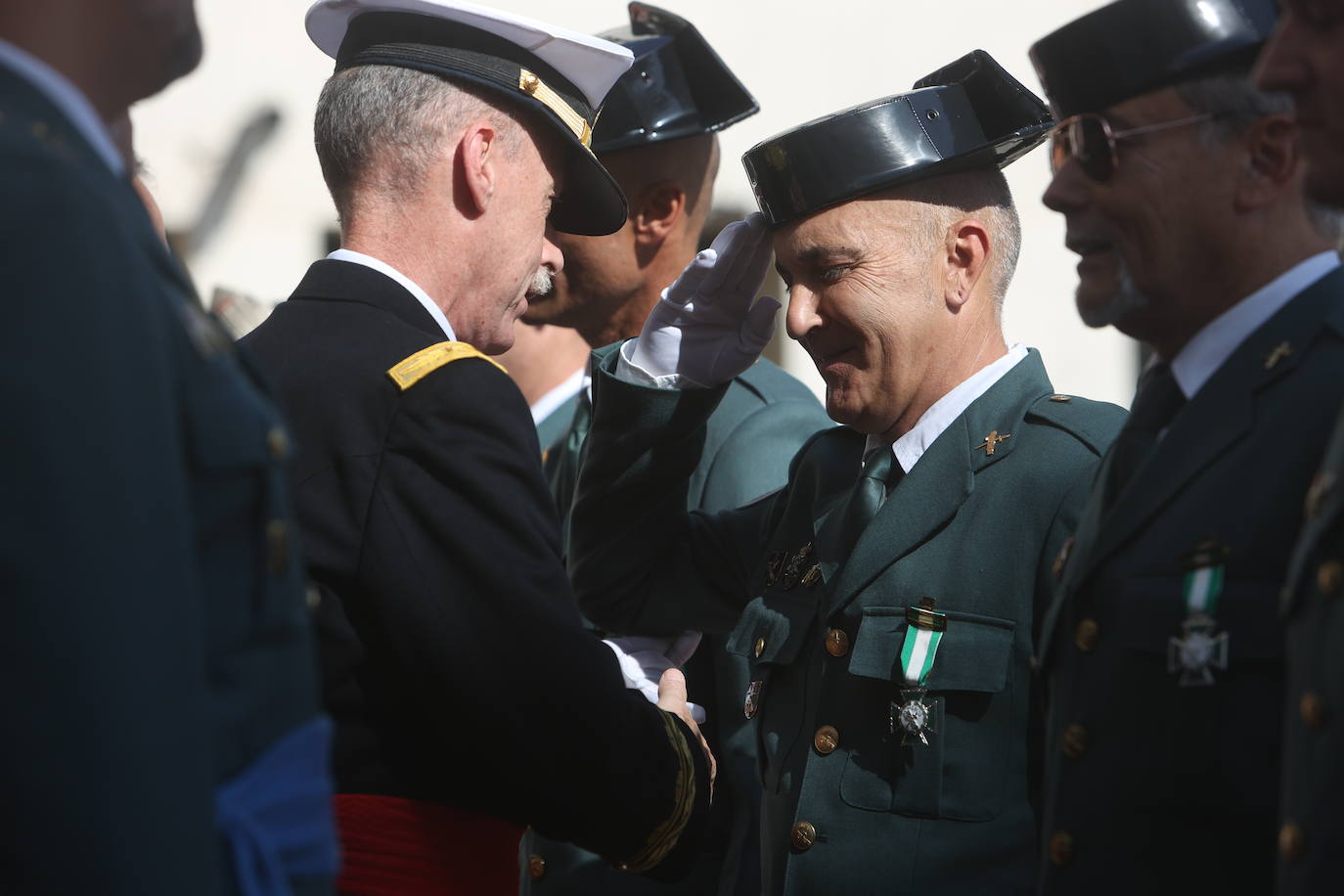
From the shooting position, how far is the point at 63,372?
4.02 feet

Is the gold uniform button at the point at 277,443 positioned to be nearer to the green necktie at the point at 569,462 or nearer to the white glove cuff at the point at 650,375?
the white glove cuff at the point at 650,375

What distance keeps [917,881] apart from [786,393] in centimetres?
158

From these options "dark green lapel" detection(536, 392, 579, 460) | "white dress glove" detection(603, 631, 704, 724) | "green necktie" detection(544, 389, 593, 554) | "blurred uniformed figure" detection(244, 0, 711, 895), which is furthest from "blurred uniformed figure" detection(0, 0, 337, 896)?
"dark green lapel" detection(536, 392, 579, 460)

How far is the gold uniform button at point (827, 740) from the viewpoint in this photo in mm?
2467

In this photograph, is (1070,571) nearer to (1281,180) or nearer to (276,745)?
(1281,180)

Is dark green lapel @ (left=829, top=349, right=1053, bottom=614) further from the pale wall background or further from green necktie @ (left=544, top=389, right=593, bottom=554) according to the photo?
the pale wall background

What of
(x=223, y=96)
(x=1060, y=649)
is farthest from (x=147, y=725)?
(x=223, y=96)

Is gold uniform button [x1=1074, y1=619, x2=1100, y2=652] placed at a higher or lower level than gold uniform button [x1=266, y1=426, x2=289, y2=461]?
lower

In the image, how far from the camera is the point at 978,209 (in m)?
2.79

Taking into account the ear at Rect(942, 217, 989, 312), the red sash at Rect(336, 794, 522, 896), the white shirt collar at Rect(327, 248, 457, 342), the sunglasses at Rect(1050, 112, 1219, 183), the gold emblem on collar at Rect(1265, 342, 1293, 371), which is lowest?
the red sash at Rect(336, 794, 522, 896)

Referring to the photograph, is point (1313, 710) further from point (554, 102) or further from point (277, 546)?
point (554, 102)

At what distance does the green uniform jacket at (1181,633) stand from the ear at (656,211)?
2101 millimetres

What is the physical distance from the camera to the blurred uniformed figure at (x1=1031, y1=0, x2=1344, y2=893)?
1.79m

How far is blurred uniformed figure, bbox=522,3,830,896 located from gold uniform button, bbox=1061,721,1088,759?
132 centimetres
